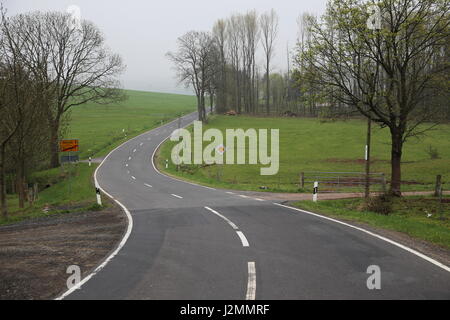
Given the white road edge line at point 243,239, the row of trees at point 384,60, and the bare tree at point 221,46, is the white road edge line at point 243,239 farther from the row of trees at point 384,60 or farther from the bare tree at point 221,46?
the bare tree at point 221,46

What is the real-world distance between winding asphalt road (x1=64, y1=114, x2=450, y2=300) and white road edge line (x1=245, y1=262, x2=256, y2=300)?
0.06ft

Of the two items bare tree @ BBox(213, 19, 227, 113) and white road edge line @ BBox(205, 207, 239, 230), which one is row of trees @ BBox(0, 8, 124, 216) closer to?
white road edge line @ BBox(205, 207, 239, 230)

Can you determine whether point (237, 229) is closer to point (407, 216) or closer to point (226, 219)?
point (226, 219)

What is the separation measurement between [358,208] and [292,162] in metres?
23.3

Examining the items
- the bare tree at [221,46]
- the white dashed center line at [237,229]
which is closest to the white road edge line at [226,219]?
the white dashed center line at [237,229]

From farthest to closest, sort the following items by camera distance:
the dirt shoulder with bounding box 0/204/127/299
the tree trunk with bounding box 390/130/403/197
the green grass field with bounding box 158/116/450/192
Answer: the green grass field with bounding box 158/116/450/192
the tree trunk with bounding box 390/130/403/197
the dirt shoulder with bounding box 0/204/127/299

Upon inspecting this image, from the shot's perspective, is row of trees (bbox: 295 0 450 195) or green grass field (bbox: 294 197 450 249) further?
row of trees (bbox: 295 0 450 195)

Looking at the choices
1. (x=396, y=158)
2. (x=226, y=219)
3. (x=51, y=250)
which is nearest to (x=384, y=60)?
(x=396, y=158)

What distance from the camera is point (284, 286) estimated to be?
6.11m

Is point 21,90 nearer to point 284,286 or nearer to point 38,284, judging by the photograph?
point 38,284

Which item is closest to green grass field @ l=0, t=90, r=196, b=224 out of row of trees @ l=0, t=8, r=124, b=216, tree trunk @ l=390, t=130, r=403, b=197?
row of trees @ l=0, t=8, r=124, b=216

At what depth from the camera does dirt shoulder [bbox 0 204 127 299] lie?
6336mm

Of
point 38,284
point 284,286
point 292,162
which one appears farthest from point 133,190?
point 292,162

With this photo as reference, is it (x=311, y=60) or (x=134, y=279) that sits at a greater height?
(x=311, y=60)
